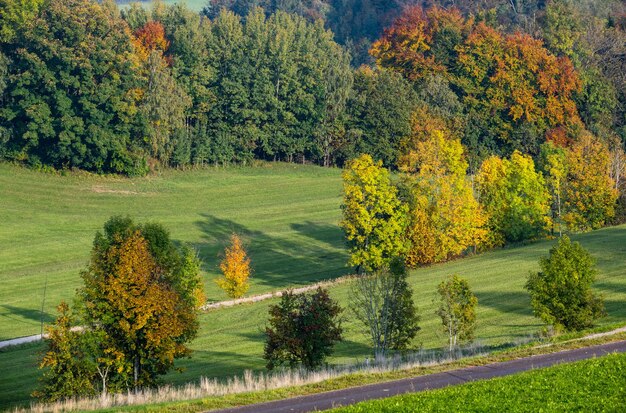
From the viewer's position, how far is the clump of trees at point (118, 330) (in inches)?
1786

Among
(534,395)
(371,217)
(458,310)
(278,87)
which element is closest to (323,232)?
(371,217)

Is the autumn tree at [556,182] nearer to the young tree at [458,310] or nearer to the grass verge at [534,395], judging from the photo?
the young tree at [458,310]

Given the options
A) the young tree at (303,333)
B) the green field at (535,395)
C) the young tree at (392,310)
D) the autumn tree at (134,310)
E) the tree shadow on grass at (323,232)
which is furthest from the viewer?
the tree shadow on grass at (323,232)

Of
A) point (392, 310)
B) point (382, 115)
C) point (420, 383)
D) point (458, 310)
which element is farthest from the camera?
point (382, 115)

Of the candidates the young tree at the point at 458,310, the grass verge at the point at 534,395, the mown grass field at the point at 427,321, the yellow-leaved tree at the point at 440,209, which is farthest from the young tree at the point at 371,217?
the grass verge at the point at 534,395

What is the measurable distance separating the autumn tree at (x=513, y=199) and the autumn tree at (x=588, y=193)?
3556 mm

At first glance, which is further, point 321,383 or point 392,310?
point 392,310

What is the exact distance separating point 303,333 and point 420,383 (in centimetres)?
1208

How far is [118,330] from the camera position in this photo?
Result: 47.0m

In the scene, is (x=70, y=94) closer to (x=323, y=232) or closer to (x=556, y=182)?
(x=323, y=232)

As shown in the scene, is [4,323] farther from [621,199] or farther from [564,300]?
[621,199]

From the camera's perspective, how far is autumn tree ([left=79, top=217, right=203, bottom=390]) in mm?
45969

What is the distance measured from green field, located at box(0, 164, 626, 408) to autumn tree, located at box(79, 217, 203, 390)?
3.17m

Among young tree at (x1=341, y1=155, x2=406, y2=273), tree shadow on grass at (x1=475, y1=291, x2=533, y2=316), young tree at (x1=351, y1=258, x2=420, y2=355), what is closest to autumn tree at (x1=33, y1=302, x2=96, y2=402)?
young tree at (x1=351, y1=258, x2=420, y2=355)
